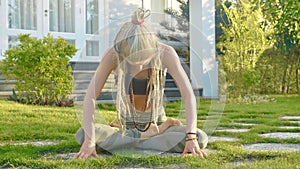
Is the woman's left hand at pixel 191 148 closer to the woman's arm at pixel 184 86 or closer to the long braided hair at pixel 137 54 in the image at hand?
the woman's arm at pixel 184 86

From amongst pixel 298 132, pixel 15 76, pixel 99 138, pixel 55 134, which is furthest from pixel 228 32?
pixel 99 138

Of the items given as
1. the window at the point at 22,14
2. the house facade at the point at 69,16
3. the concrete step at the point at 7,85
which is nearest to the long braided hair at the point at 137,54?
the concrete step at the point at 7,85

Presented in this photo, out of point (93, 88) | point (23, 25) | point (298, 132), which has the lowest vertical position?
point (298, 132)

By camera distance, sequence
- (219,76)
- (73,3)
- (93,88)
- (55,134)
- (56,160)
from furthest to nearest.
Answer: (73,3)
(55,134)
(219,76)
(93,88)
(56,160)

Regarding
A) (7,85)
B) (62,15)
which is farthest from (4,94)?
(62,15)

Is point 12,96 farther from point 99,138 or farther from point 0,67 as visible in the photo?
point 99,138

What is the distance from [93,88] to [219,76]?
106cm

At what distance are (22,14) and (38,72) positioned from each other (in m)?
2.33

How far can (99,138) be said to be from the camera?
2947 mm

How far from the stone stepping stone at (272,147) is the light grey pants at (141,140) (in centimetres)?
40

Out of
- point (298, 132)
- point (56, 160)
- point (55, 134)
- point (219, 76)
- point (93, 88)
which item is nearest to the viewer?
point (56, 160)

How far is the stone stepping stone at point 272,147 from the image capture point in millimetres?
3105

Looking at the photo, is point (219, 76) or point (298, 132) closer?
point (219, 76)

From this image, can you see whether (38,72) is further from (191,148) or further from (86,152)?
(191,148)
